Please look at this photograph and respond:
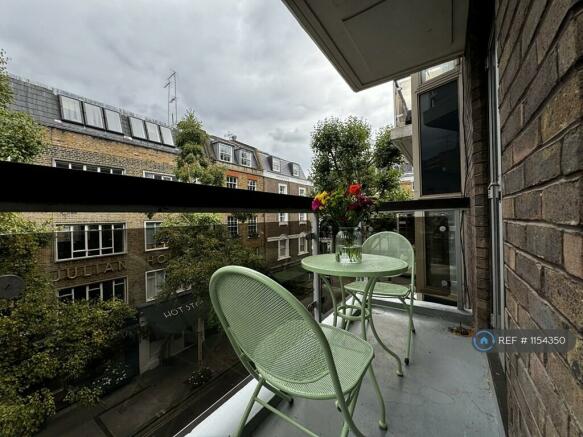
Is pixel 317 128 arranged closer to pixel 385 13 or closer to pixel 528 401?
pixel 385 13

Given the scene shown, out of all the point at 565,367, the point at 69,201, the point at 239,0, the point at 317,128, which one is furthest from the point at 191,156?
the point at 565,367

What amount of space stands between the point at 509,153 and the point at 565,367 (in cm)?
68

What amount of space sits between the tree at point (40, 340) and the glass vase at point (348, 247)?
127 cm

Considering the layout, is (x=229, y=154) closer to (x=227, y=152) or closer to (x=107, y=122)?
(x=227, y=152)

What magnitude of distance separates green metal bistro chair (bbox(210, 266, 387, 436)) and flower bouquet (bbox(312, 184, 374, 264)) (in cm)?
82

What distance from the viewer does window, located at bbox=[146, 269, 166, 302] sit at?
3.60ft

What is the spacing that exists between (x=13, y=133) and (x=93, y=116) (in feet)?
20.4

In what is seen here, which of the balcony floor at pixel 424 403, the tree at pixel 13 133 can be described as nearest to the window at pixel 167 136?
the tree at pixel 13 133

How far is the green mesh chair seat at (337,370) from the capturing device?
0.83 m

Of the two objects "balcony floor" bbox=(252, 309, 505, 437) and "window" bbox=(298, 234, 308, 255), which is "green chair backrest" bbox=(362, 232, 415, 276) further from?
"balcony floor" bbox=(252, 309, 505, 437)

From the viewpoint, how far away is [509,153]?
837 mm

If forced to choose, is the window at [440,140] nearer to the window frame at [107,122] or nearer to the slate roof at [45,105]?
the slate roof at [45,105]

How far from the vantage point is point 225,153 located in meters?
15.9

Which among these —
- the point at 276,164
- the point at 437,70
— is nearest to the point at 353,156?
the point at 437,70
